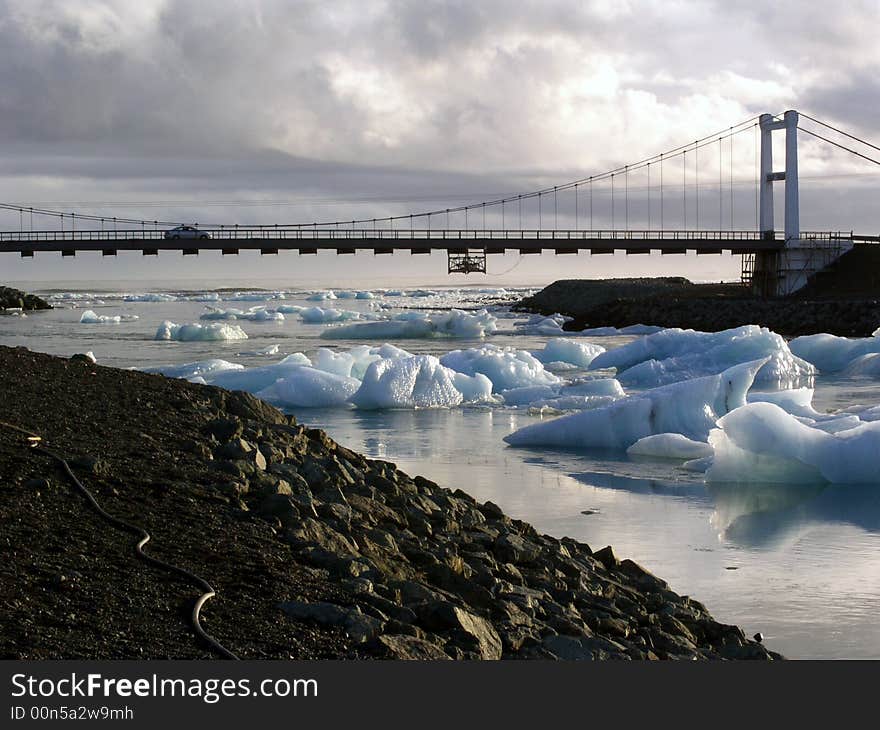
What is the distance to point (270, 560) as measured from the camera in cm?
550

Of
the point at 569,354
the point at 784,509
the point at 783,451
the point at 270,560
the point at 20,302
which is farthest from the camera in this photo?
the point at 20,302

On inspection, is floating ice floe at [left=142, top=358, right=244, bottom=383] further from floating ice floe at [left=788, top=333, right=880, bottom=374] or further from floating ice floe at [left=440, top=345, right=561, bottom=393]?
floating ice floe at [left=788, top=333, right=880, bottom=374]

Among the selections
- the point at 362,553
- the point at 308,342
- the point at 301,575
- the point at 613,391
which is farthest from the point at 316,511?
the point at 308,342

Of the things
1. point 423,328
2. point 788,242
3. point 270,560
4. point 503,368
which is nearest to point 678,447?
point 270,560

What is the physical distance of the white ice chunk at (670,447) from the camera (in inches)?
520

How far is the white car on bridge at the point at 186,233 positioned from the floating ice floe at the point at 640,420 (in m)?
44.8

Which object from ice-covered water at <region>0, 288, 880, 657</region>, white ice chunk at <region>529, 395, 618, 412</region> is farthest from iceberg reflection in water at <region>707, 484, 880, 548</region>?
white ice chunk at <region>529, 395, 618, 412</region>

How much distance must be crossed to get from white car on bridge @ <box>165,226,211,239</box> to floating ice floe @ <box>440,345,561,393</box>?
36.6 m

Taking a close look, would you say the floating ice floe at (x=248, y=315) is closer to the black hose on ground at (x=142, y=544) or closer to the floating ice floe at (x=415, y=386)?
the floating ice floe at (x=415, y=386)

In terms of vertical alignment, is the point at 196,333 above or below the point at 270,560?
below

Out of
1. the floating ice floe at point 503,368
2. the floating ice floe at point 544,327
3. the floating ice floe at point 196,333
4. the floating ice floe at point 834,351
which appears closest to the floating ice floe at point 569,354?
the floating ice floe at point 834,351

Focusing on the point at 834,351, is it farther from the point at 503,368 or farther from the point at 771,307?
the point at 771,307

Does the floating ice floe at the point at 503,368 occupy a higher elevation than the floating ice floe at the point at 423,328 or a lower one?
higher

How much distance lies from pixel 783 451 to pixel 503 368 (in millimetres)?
10846
